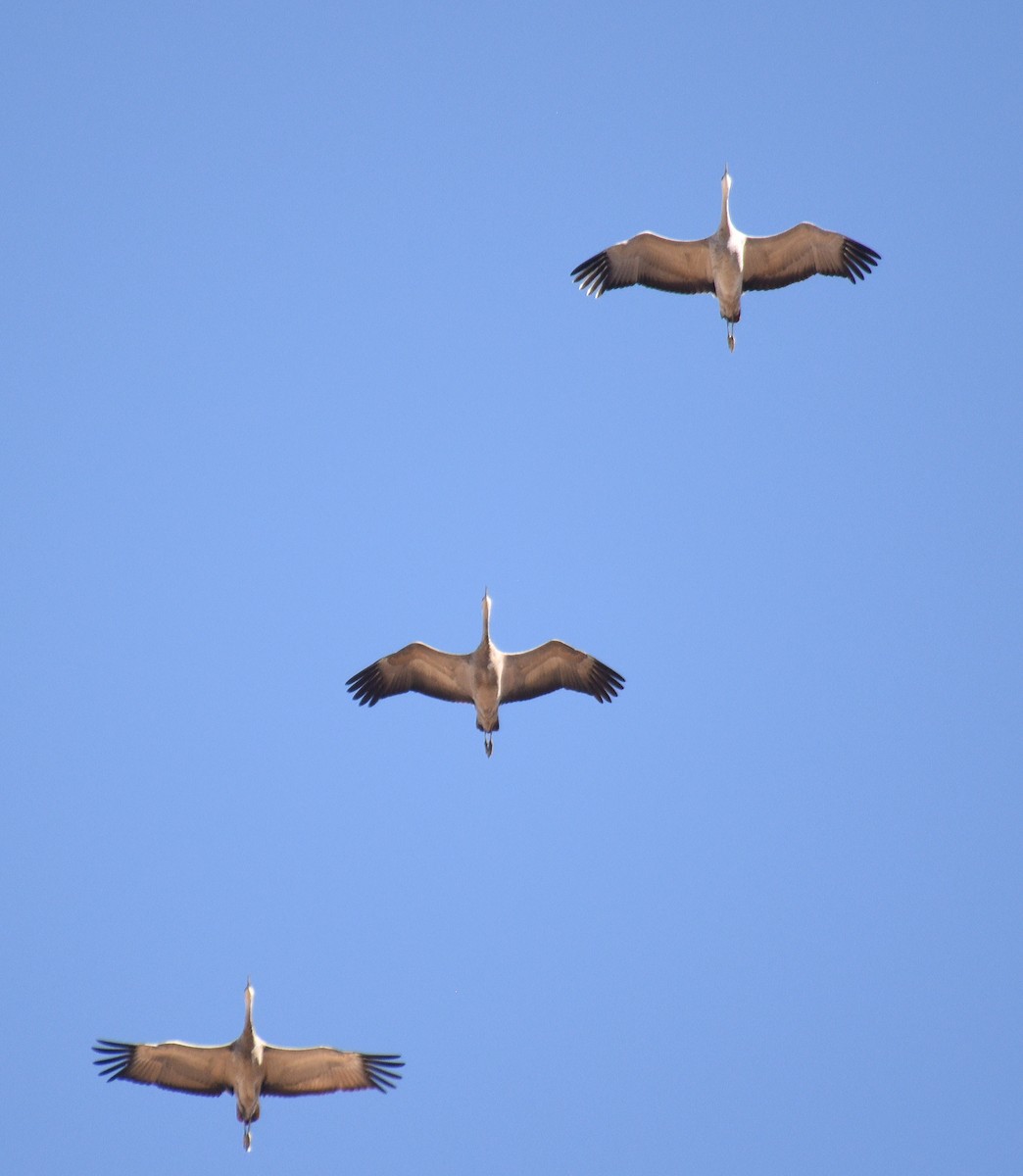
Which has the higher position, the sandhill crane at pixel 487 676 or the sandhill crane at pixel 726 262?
the sandhill crane at pixel 726 262

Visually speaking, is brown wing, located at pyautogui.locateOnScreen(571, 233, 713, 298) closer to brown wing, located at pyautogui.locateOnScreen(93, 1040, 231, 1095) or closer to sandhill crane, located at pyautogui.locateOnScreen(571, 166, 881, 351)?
sandhill crane, located at pyautogui.locateOnScreen(571, 166, 881, 351)

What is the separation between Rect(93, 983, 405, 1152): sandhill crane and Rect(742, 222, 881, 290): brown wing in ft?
38.3

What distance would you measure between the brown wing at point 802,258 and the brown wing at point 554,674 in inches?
229

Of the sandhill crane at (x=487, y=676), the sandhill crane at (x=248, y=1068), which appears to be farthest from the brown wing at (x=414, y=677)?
the sandhill crane at (x=248, y=1068)

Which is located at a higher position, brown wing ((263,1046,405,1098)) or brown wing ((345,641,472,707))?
brown wing ((345,641,472,707))

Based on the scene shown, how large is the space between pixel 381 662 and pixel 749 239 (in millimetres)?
7789

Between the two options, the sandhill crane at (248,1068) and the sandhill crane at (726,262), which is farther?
the sandhill crane at (726,262)

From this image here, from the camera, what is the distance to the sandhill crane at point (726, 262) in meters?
22.4

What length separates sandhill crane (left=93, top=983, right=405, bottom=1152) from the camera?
63.1 ft

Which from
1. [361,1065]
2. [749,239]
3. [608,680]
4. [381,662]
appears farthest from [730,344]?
[361,1065]

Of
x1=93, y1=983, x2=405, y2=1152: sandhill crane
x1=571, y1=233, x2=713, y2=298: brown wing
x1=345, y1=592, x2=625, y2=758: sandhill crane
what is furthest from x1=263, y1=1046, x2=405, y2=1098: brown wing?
x1=571, y1=233, x2=713, y2=298: brown wing

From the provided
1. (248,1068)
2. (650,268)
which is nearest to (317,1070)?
(248,1068)

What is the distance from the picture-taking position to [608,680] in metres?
22.0

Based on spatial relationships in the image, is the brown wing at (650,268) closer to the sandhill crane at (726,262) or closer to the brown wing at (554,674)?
the sandhill crane at (726,262)
